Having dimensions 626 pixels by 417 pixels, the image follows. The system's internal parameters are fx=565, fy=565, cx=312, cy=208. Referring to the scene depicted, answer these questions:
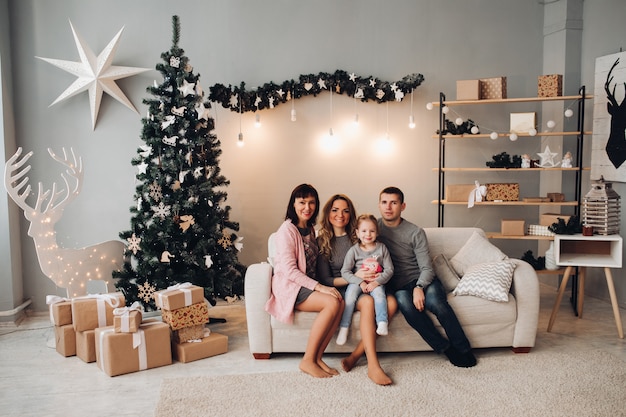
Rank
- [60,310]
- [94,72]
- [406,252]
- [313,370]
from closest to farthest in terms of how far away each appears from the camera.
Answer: [313,370], [60,310], [406,252], [94,72]

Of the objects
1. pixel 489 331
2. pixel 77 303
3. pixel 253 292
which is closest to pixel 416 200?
pixel 489 331

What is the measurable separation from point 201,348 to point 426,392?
146 centimetres

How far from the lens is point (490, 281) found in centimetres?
362

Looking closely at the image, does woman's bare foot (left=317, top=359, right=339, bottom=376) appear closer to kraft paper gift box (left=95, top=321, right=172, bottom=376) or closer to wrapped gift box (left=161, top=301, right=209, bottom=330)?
wrapped gift box (left=161, top=301, right=209, bottom=330)

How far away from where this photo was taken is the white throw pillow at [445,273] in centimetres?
386

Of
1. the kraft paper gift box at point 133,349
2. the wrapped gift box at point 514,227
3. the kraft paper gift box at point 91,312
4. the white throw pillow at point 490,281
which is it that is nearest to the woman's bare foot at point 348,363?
the white throw pillow at point 490,281

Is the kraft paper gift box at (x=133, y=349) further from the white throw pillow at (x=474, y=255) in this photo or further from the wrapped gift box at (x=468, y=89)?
the wrapped gift box at (x=468, y=89)

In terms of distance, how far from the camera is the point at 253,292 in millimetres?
3578

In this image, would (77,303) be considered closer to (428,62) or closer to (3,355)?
(3,355)

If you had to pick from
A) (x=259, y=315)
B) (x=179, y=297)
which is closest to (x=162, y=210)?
(x=179, y=297)

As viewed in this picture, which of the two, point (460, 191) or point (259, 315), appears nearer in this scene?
point (259, 315)

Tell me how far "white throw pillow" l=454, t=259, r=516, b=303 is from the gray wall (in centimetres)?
181

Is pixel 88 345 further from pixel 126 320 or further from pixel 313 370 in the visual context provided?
pixel 313 370

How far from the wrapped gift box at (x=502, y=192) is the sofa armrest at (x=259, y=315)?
243cm
